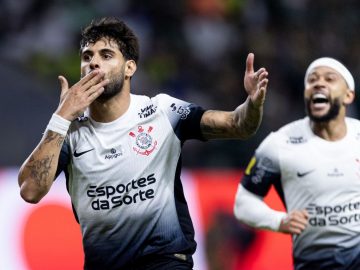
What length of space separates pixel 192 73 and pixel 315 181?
19.9 ft

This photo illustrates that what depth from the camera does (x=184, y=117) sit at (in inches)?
245

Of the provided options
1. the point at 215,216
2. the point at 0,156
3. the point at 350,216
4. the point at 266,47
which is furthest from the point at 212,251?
the point at 266,47

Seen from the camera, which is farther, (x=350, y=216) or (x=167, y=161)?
(x=350, y=216)

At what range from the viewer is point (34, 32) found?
43.3ft

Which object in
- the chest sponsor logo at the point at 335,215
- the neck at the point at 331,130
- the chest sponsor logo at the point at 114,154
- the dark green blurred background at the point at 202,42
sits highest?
the dark green blurred background at the point at 202,42

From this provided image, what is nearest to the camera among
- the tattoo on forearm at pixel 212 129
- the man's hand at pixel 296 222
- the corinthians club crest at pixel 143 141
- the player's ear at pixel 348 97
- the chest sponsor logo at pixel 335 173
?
the tattoo on forearm at pixel 212 129

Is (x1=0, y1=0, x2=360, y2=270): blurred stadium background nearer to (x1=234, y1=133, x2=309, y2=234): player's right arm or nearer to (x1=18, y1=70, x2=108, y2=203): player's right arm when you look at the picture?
(x1=234, y1=133, x2=309, y2=234): player's right arm

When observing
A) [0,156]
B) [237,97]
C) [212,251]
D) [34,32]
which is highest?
[34,32]

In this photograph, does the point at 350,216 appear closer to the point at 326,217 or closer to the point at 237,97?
the point at 326,217

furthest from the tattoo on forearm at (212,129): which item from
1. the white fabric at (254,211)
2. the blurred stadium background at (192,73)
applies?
the blurred stadium background at (192,73)

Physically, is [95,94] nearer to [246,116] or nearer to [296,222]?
[246,116]

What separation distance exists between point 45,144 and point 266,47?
8180mm

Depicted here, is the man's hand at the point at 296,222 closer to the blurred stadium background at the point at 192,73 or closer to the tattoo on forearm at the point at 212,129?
the tattoo on forearm at the point at 212,129

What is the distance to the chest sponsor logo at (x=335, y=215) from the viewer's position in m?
7.44
